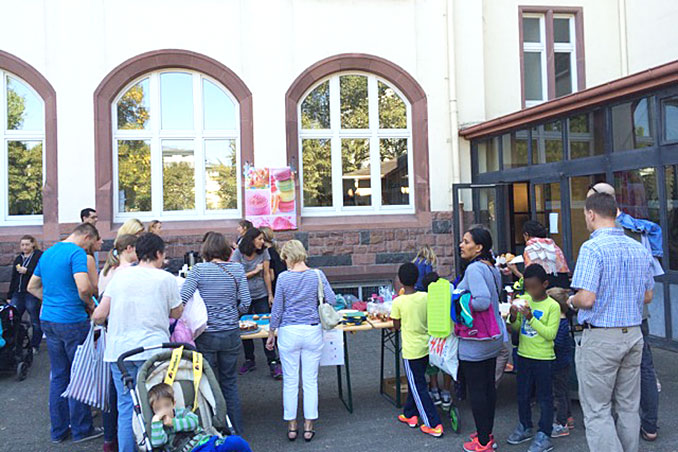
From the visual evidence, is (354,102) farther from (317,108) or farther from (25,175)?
(25,175)

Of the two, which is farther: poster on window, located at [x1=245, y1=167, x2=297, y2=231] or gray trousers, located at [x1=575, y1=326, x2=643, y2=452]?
poster on window, located at [x1=245, y1=167, x2=297, y2=231]

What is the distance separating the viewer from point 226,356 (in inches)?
180

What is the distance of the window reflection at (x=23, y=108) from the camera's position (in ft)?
30.2

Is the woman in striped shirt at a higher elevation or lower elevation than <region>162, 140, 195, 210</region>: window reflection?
lower

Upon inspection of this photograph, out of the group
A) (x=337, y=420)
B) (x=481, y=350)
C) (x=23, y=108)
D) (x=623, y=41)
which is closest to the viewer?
(x=481, y=350)

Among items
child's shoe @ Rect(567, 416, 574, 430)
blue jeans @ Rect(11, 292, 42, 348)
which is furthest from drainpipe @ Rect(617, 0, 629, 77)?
blue jeans @ Rect(11, 292, 42, 348)

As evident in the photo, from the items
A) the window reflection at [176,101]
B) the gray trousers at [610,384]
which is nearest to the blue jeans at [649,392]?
the gray trousers at [610,384]

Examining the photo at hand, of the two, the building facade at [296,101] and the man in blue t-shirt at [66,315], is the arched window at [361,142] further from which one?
the man in blue t-shirt at [66,315]

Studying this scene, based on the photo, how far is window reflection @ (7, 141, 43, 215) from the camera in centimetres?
923

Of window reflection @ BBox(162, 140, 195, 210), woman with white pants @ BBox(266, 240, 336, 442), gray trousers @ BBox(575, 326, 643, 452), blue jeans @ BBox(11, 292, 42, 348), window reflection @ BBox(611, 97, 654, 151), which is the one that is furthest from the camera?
window reflection @ BBox(162, 140, 195, 210)

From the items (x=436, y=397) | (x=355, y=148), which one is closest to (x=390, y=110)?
(x=355, y=148)

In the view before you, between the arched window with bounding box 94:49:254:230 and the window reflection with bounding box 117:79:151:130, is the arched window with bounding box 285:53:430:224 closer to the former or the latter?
the arched window with bounding box 94:49:254:230

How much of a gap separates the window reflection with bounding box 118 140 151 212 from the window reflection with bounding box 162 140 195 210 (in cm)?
29

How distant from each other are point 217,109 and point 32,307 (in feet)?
14.5
